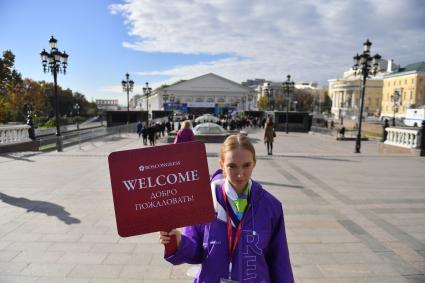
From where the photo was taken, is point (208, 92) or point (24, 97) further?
point (208, 92)

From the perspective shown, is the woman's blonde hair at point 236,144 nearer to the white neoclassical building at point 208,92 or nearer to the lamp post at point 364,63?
the lamp post at point 364,63

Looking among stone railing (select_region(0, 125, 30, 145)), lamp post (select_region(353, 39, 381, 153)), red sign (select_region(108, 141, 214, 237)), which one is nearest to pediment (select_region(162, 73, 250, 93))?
lamp post (select_region(353, 39, 381, 153))

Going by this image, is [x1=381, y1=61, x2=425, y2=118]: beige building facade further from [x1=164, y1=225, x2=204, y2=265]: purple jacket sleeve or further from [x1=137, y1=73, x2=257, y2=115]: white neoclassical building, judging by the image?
[x1=164, y1=225, x2=204, y2=265]: purple jacket sleeve

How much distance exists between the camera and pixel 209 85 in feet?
337

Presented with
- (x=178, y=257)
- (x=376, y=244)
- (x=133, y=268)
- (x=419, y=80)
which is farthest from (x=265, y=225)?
(x=419, y=80)

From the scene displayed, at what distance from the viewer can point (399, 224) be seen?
5.71 metres

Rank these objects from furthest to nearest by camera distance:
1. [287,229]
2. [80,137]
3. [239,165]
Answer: [80,137] < [287,229] < [239,165]

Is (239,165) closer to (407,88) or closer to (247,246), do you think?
(247,246)

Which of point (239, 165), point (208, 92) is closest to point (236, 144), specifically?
point (239, 165)

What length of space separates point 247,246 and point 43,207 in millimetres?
6001

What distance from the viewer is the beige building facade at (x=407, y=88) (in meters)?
73.6

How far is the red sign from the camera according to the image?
1693mm

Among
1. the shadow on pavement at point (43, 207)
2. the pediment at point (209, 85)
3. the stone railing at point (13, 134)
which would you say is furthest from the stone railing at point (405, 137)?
the pediment at point (209, 85)

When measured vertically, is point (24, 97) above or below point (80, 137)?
above
